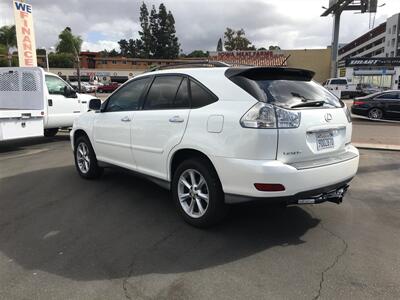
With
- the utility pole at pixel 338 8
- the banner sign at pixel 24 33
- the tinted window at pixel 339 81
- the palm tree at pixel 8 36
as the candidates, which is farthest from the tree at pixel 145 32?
the banner sign at pixel 24 33

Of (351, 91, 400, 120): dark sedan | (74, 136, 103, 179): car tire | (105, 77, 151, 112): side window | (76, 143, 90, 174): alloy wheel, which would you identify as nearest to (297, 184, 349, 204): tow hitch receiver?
(105, 77, 151, 112): side window

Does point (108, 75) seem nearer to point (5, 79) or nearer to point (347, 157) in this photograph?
point (5, 79)

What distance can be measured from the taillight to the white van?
24.6ft

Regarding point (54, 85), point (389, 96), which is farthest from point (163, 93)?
point (389, 96)

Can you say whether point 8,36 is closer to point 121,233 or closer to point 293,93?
point 121,233

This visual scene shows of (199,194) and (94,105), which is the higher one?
(94,105)

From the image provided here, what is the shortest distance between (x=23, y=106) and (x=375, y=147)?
30.3 ft

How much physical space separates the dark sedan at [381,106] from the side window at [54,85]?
1281cm

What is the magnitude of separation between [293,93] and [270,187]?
3.55 feet

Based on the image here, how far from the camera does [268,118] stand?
358 centimetres

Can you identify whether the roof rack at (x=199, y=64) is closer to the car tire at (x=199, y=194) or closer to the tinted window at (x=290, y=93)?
the tinted window at (x=290, y=93)

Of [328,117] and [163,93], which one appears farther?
[163,93]

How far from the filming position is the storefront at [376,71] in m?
42.1

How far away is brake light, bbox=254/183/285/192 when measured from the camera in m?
3.57
